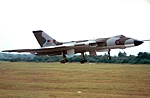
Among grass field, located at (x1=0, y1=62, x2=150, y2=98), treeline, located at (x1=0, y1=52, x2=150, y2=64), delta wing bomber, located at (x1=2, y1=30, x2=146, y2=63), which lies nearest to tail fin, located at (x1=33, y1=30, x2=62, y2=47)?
delta wing bomber, located at (x1=2, y1=30, x2=146, y2=63)

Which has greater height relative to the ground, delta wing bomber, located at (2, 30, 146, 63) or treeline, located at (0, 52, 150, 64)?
delta wing bomber, located at (2, 30, 146, 63)

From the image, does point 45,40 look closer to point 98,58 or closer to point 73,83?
point 98,58

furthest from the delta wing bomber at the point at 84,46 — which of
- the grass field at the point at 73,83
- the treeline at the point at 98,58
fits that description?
the grass field at the point at 73,83

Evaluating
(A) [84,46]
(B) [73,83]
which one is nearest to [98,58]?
(A) [84,46]

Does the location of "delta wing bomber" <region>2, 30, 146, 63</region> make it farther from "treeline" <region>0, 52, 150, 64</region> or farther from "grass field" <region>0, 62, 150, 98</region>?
"grass field" <region>0, 62, 150, 98</region>

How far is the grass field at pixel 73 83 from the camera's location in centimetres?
936

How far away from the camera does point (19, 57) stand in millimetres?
7168

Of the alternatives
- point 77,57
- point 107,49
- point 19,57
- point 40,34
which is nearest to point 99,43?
point 107,49

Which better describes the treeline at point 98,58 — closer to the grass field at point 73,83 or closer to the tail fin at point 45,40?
the tail fin at point 45,40

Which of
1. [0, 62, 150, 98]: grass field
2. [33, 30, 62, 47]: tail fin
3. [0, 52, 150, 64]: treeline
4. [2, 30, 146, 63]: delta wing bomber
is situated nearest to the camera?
[2, 30, 146, 63]: delta wing bomber

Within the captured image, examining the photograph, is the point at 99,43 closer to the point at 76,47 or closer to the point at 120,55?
the point at 76,47

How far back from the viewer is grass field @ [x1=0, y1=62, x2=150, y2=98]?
936 centimetres

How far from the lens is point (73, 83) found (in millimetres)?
10664

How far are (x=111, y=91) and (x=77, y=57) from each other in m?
4.34
